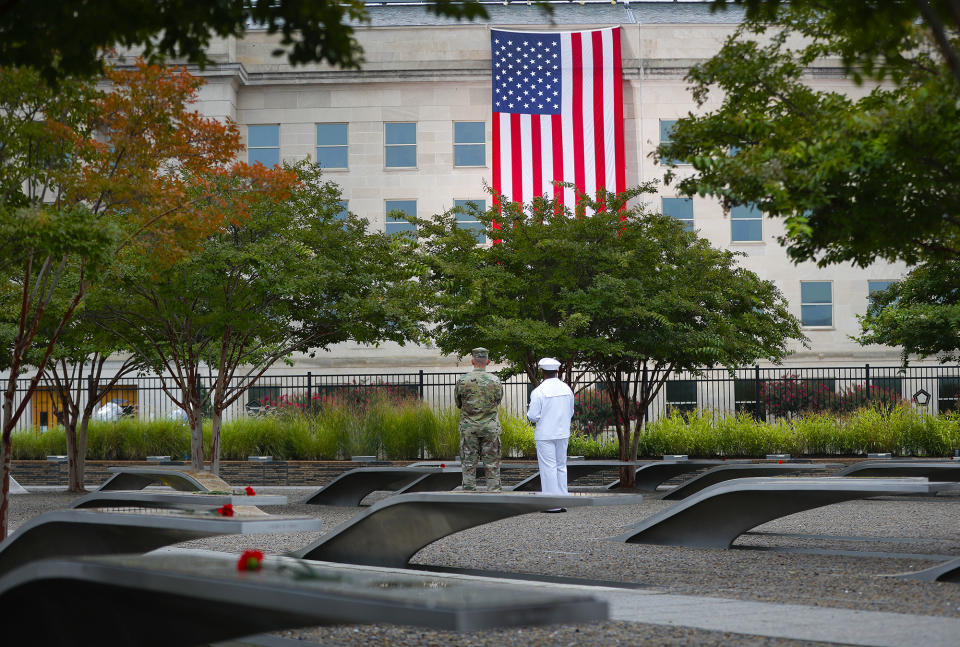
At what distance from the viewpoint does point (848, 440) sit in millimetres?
22891

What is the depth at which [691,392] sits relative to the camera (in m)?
38.9

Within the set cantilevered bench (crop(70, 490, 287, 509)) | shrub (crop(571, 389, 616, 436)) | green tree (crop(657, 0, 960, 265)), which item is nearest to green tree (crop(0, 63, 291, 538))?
cantilevered bench (crop(70, 490, 287, 509))

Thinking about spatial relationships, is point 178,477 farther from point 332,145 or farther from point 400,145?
point 400,145

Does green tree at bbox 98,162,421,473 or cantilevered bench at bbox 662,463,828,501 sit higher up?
green tree at bbox 98,162,421,473

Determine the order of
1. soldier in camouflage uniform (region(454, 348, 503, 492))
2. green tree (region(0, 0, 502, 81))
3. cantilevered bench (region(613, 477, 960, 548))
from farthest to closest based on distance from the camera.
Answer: soldier in camouflage uniform (region(454, 348, 503, 492)), cantilevered bench (region(613, 477, 960, 548)), green tree (region(0, 0, 502, 81))

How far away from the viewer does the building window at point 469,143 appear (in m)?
40.1

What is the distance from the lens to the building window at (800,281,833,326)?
41.0 metres

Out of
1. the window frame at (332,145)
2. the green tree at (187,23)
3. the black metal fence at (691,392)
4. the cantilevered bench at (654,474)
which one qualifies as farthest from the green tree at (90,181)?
the window frame at (332,145)

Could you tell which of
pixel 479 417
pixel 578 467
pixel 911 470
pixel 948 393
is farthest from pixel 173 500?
pixel 948 393

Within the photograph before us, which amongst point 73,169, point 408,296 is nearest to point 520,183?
point 408,296

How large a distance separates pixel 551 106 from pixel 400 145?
8.92m

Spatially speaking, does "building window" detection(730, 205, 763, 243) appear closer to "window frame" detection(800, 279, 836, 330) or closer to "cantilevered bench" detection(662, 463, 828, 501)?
"window frame" detection(800, 279, 836, 330)

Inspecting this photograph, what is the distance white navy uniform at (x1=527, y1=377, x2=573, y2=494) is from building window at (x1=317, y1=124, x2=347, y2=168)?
2843 cm

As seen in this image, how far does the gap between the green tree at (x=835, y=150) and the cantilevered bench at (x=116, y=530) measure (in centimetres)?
477
